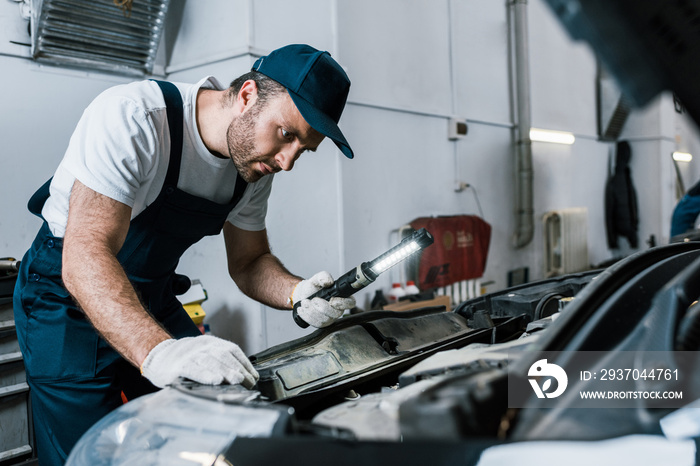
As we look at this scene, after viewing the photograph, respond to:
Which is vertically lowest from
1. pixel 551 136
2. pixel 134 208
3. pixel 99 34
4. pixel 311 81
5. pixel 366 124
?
pixel 134 208

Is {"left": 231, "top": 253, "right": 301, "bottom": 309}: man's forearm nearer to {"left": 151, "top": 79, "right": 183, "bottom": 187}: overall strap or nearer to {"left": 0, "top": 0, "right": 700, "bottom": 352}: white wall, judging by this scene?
{"left": 151, "top": 79, "right": 183, "bottom": 187}: overall strap

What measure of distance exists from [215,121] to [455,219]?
9.35 feet

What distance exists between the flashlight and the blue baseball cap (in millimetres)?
323

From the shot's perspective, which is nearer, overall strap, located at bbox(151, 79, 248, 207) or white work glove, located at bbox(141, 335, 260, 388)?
white work glove, located at bbox(141, 335, 260, 388)

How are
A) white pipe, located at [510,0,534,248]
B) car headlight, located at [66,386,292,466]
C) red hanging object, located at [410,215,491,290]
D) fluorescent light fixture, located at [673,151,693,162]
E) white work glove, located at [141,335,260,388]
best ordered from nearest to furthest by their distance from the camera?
car headlight, located at [66,386,292,466], white work glove, located at [141,335,260,388], red hanging object, located at [410,215,491,290], white pipe, located at [510,0,534,248], fluorescent light fixture, located at [673,151,693,162]

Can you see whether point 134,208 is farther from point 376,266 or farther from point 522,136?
point 522,136

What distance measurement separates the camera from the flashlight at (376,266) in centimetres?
138

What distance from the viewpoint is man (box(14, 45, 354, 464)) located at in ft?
4.06

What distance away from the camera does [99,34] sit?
2.74 m

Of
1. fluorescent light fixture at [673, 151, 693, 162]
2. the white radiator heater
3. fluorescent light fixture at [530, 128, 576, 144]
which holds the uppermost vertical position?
fluorescent light fixture at [530, 128, 576, 144]

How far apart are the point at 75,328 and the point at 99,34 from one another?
74.2 inches

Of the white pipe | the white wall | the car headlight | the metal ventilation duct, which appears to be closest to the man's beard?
the car headlight

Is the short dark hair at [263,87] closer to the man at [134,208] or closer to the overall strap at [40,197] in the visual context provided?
the man at [134,208]

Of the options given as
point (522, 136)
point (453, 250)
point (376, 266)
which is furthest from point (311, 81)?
point (522, 136)
